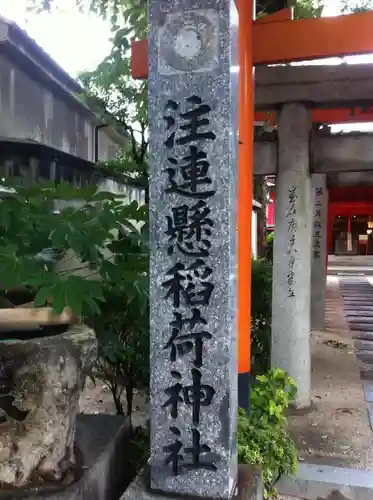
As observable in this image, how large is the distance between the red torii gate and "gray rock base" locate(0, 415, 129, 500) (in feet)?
3.76

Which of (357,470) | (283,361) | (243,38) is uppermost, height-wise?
(243,38)

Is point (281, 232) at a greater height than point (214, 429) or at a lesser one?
greater

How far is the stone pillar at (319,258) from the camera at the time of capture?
10.0m

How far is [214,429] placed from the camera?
256 centimetres

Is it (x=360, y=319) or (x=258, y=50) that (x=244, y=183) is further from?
(x=360, y=319)

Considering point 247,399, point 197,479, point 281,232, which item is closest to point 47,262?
point 197,479

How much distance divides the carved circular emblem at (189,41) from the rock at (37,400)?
1.40m

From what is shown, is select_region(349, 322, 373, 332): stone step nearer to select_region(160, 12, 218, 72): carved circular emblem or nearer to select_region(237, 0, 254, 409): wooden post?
select_region(237, 0, 254, 409): wooden post

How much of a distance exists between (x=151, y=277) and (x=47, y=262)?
53cm

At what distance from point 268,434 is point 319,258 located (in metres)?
7.26

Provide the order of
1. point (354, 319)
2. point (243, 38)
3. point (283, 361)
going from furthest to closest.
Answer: point (354, 319), point (283, 361), point (243, 38)

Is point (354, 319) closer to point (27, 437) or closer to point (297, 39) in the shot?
point (297, 39)

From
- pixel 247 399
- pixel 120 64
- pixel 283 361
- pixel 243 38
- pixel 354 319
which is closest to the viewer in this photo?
pixel 247 399

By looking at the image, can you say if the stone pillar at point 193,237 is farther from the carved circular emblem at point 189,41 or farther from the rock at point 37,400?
the rock at point 37,400
